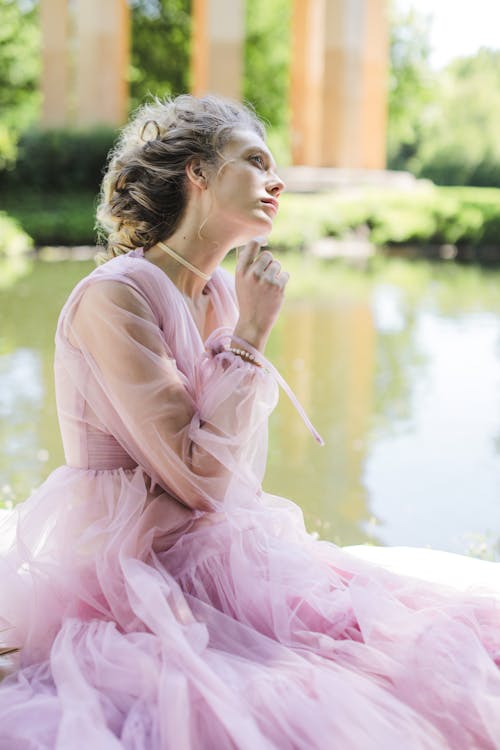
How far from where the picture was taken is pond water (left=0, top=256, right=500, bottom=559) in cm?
530

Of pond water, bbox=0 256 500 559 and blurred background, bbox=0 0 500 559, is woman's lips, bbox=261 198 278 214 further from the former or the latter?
pond water, bbox=0 256 500 559

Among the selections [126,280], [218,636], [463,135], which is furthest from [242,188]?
[463,135]

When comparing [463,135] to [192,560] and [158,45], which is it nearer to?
[158,45]

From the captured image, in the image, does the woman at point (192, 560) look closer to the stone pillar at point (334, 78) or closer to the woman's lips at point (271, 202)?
the woman's lips at point (271, 202)

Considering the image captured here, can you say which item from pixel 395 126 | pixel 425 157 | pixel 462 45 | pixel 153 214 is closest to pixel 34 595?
pixel 153 214

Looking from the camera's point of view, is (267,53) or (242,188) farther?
(267,53)

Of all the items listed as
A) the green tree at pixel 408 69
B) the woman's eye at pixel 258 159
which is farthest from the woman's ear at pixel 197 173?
the green tree at pixel 408 69

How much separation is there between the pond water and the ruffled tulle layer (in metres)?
→ 1.96

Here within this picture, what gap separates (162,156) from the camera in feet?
7.55

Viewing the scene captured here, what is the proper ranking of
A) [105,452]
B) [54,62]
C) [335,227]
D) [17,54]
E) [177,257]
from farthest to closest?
[17,54] < [54,62] < [335,227] < [177,257] < [105,452]

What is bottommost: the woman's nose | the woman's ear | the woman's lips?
the woman's lips

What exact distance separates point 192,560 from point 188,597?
0.10 m

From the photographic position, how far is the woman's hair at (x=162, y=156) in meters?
2.29

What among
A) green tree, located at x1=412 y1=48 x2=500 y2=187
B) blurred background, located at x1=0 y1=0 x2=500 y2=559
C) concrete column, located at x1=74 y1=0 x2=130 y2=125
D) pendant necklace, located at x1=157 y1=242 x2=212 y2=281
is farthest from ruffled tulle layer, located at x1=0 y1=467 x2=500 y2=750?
green tree, located at x1=412 y1=48 x2=500 y2=187
